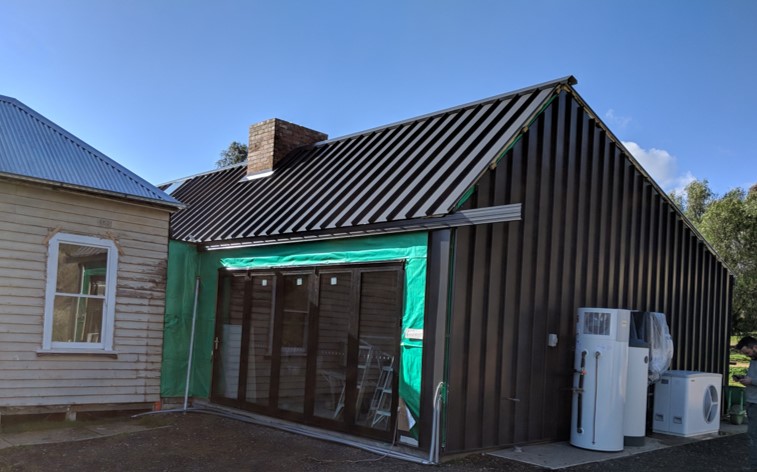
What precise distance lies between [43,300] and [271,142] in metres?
5.22

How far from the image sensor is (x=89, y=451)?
25.7 ft

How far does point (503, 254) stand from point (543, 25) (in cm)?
538

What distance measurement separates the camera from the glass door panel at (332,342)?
8703 mm

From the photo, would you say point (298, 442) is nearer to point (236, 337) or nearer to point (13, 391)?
point (236, 337)

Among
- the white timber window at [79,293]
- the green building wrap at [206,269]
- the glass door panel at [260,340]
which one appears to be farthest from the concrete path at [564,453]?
the white timber window at [79,293]

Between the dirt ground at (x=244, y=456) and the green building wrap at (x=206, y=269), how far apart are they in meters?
1.67

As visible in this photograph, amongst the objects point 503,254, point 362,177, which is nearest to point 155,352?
point 362,177

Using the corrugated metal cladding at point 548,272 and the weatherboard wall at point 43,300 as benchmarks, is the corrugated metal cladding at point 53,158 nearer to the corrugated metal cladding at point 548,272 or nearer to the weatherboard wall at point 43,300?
the weatherboard wall at point 43,300

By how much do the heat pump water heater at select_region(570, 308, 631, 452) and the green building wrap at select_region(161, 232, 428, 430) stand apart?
8.70 ft

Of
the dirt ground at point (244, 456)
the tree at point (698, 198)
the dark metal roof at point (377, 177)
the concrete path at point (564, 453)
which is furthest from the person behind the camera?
the tree at point (698, 198)

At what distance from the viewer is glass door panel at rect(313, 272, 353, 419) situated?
870 cm

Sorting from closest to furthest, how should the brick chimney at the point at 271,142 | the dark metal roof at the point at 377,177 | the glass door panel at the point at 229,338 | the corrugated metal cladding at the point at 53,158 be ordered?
the dark metal roof at the point at 377,177, the corrugated metal cladding at the point at 53,158, the glass door panel at the point at 229,338, the brick chimney at the point at 271,142

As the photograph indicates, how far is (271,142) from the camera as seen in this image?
41.7 ft

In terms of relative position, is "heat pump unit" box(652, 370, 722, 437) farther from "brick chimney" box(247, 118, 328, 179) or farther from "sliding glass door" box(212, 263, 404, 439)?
"brick chimney" box(247, 118, 328, 179)
